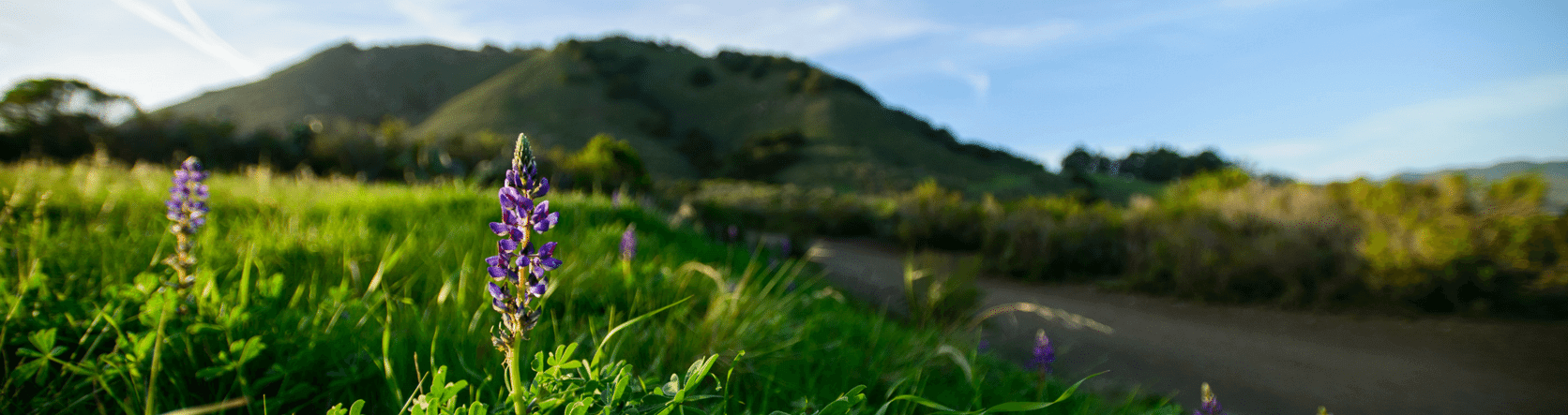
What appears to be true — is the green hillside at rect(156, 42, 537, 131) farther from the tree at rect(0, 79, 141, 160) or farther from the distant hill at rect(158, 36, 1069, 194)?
the tree at rect(0, 79, 141, 160)

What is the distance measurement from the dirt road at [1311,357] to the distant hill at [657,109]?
1199 inches

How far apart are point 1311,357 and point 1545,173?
12.1ft

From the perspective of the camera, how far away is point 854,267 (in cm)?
761

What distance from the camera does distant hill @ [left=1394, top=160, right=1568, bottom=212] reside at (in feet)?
17.0

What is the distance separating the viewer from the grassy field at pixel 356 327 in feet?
4.38

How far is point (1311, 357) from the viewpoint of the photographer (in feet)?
13.6

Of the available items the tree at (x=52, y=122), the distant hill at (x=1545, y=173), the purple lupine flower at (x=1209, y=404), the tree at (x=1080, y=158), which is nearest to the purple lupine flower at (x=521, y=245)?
the purple lupine flower at (x=1209, y=404)

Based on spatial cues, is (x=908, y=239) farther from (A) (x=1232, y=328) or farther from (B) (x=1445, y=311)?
(B) (x=1445, y=311)

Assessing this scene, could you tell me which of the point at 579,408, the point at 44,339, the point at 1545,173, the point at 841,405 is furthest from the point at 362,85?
the point at 1545,173

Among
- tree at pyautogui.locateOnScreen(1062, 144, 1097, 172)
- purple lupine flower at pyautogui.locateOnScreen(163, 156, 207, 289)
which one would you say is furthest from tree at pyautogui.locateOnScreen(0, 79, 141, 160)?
tree at pyautogui.locateOnScreen(1062, 144, 1097, 172)

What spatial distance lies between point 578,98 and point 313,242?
5940 centimetres

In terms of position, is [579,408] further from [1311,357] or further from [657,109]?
[657,109]

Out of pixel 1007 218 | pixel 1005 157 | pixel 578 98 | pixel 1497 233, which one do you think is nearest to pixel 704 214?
pixel 1007 218

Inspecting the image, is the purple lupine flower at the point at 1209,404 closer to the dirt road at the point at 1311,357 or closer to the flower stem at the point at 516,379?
the dirt road at the point at 1311,357
